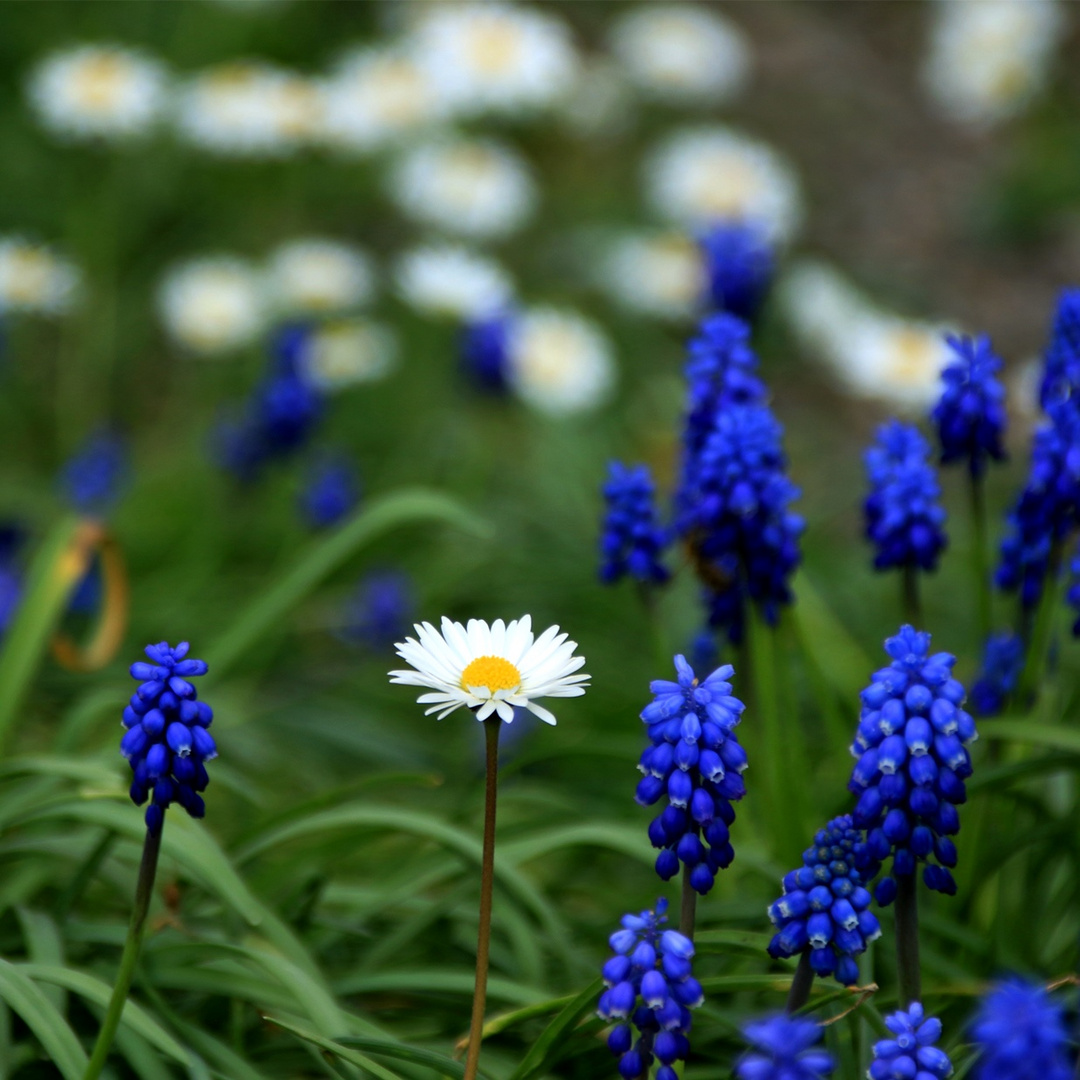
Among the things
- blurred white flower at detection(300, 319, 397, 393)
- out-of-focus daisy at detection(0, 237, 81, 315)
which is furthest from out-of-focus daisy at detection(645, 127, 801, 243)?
out-of-focus daisy at detection(0, 237, 81, 315)

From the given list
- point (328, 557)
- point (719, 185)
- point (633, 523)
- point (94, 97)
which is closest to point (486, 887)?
point (633, 523)

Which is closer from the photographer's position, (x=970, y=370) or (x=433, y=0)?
(x=970, y=370)

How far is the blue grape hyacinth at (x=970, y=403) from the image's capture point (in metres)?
3.24

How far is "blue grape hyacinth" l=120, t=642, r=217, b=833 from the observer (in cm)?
231

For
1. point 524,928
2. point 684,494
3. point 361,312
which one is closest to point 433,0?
point 361,312

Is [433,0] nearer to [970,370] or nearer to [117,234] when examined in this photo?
[117,234]

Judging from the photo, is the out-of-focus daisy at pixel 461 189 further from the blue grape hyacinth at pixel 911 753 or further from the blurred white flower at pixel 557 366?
the blue grape hyacinth at pixel 911 753

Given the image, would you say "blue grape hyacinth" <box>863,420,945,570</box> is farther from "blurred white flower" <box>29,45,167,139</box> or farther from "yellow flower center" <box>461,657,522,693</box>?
"blurred white flower" <box>29,45,167,139</box>

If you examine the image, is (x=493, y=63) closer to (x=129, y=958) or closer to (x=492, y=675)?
(x=492, y=675)

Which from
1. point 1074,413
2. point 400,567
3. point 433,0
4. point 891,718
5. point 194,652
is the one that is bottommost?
point 891,718

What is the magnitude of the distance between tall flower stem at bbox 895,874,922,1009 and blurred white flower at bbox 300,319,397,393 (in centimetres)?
520

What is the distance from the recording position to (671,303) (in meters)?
8.44

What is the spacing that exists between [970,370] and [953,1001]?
1362 mm

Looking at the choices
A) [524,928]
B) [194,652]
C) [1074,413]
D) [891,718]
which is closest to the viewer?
[891,718]
